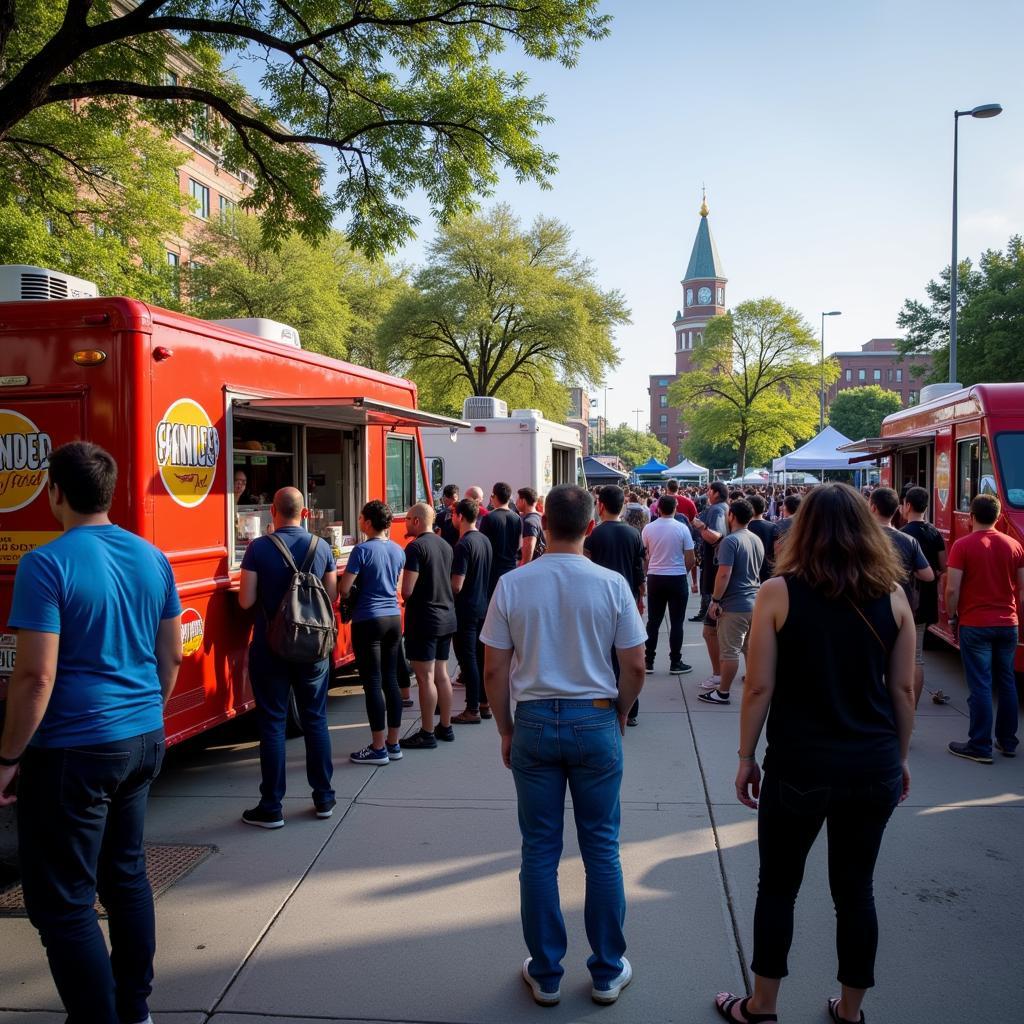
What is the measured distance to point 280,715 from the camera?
509cm

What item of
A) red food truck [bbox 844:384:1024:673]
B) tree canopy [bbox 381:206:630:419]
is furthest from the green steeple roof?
red food truck [bbox 844:384:1024:673]

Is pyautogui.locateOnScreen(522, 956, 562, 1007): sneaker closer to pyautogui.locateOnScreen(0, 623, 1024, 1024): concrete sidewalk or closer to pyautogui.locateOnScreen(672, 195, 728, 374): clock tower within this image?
pyautogui.locateOnScreen(0, 623, 1024, 1024): concrete sidewalk

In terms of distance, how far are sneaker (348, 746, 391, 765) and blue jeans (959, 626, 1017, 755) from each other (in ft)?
13.4

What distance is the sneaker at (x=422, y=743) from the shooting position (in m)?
6.57

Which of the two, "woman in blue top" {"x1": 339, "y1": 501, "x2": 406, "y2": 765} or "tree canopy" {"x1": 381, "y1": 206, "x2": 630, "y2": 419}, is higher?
"tree canopy" {"x1": 381, "y1": 206, "x2": 630, "y2": 419}

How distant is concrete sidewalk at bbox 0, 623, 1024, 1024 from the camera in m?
3.30

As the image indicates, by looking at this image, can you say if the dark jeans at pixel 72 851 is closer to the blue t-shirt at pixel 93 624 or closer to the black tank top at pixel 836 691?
the blue t-shirt at pixel 93 624

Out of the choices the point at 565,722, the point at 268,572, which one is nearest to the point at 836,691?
the point at 565,722

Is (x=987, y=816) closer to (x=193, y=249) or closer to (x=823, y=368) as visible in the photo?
(x=193, y=249)

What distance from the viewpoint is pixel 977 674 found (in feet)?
19.9

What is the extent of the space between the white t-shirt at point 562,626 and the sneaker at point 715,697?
5.01m

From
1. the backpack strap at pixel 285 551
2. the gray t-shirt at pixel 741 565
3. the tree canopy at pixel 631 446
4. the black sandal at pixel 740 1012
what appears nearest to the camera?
the black sandal at pixel 740 1012

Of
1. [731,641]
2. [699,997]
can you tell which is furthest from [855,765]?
[731,641]

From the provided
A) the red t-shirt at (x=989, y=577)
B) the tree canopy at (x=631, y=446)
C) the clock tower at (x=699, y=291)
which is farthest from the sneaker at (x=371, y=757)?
the clock tower at (x=699, y=291)
